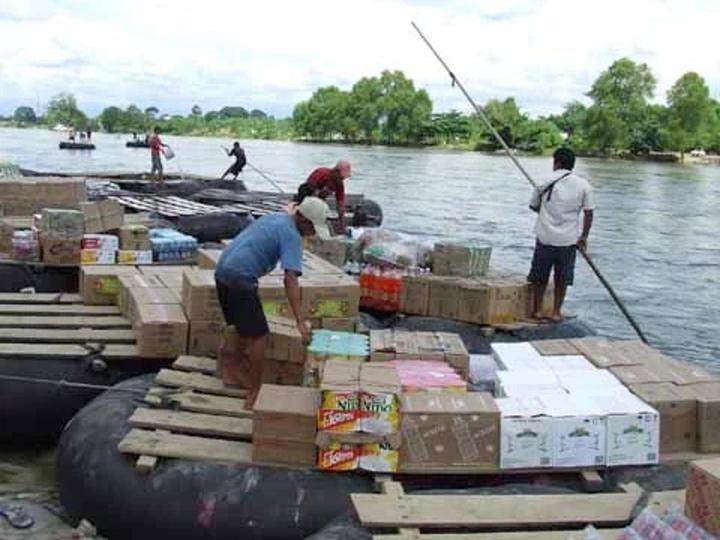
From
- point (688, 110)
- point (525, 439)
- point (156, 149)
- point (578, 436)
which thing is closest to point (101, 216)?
point (525, 439)

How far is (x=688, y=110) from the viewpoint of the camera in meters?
114

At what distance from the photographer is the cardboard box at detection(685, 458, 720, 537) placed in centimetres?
404

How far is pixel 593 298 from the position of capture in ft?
55.2

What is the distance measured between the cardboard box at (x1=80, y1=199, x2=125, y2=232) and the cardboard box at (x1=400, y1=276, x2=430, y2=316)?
3.68 metres

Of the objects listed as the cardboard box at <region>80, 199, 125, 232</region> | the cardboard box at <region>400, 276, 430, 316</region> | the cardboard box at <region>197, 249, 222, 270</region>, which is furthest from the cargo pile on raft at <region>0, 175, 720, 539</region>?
the cardboard box at <region>80, 199, 125, 232</region>

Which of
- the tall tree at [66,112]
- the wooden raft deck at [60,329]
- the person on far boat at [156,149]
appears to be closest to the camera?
the wooden raft deck at [60,329]

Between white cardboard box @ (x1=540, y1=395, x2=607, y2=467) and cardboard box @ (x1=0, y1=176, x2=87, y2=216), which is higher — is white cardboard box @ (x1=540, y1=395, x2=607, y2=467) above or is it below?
below

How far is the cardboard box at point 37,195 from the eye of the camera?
11.9m

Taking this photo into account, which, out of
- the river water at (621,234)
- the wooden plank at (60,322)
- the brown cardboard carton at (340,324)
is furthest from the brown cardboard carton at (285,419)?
the river water at (621,234)

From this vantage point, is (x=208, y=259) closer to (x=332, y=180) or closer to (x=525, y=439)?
(x=332, y=180)

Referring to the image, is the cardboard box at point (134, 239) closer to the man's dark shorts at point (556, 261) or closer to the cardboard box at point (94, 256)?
the cardboard box at point (94, 256)

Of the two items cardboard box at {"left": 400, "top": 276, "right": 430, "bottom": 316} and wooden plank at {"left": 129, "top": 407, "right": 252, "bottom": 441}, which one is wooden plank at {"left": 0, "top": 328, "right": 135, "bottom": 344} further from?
cardboard box at {"left": 400, "top": 276, "right": 430, "bottom": 316}

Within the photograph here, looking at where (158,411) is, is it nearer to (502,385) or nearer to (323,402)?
(323,402)

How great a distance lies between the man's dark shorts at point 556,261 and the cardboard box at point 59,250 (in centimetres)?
469
